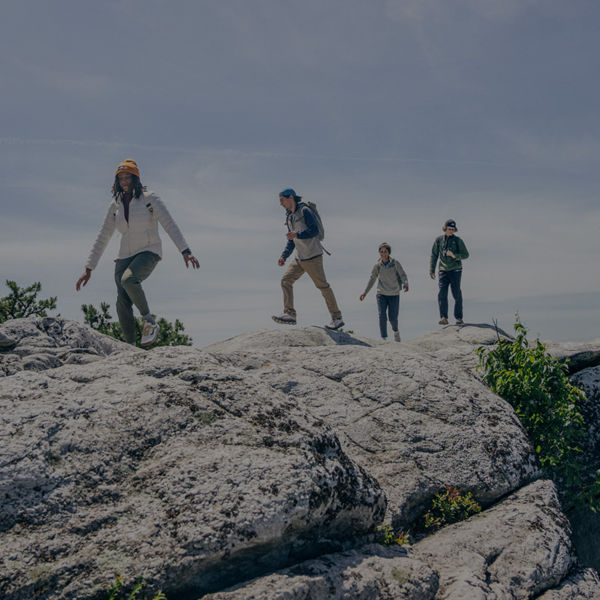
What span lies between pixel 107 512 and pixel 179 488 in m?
0.62

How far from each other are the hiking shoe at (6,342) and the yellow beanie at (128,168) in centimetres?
421

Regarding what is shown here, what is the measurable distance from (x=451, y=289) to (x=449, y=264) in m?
1.02

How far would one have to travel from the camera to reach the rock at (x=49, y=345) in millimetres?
7875

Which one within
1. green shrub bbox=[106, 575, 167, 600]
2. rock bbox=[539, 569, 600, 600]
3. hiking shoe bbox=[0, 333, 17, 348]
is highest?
hiking shoe bbox=[0, 333, 17, 348]

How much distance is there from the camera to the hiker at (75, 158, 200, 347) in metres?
11.3

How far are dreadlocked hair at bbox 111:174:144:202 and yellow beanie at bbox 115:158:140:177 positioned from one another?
4.0 inches

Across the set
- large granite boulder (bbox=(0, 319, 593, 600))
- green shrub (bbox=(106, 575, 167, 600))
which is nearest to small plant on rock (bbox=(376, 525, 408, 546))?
large granite boulder (bbox=(0, 319, 593, 600))

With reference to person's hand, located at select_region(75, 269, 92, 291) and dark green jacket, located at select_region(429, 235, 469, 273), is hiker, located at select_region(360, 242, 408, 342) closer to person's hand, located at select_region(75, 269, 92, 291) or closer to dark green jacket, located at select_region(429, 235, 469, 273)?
dark green jacket, located at select_region(429, 235, 469, 273)

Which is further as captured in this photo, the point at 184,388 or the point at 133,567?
the point at 184,388

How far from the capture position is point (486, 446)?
7543mm

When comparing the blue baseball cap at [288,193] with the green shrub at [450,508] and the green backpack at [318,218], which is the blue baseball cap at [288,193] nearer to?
the green backpack at [318,218]

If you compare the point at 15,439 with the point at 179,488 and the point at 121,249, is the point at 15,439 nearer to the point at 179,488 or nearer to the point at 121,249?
the point at 179,488

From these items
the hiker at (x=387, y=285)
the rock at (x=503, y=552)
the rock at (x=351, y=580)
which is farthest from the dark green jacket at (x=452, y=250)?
the rock at (x=351, y=580)

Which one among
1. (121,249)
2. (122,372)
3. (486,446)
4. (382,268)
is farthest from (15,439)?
(382,268)
